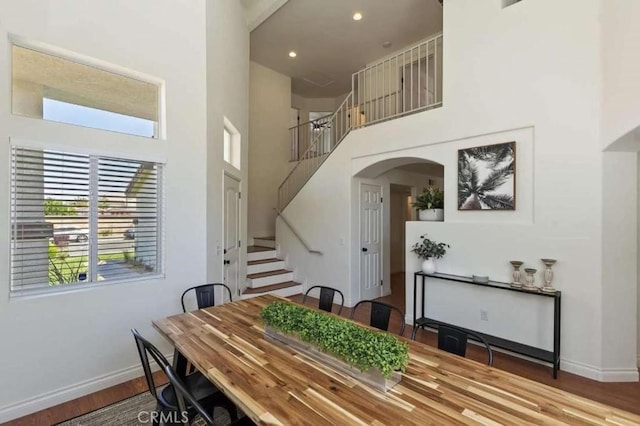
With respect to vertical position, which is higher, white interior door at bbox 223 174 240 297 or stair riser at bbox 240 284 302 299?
white interior door at bbox 223 174 240 297

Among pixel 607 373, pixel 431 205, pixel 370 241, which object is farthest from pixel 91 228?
pixel 607 373

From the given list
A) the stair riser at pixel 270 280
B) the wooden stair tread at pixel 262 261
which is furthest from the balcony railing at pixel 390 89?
the stair riser at pixel 270 280

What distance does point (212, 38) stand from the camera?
3.67m

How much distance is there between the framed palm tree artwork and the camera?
3.49 m

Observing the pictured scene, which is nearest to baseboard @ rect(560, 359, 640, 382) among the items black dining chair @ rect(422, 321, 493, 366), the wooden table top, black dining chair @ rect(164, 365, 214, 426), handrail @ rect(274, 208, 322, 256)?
black dining chair @ rect(422, 321, 493, 366)

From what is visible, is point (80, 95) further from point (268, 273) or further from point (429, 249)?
point (429, 249)

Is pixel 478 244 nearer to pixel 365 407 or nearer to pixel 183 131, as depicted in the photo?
pixel 365 407

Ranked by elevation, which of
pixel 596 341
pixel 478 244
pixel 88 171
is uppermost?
pixel 88 171

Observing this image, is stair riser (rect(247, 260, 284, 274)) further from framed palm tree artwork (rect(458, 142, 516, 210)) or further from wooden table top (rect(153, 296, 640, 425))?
wooden table top (rect(153, 296, 640, 425))

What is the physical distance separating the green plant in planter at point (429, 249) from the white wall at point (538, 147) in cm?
13

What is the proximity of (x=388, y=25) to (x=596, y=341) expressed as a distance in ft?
18.4

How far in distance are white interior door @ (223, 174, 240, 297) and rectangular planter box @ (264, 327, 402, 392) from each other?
97.2 inches

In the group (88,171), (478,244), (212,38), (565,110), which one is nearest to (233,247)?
(88,171)

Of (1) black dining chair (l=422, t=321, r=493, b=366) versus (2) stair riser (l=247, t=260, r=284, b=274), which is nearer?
(1) black dining chair (l=422, t=321, r=493, b=366)
